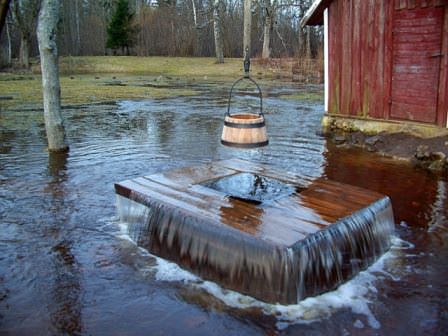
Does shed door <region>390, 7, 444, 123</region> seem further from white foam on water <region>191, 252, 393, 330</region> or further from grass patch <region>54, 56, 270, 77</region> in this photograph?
grass patch <region>54, 56, 270, 77</region>

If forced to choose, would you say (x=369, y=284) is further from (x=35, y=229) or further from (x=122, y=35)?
(x=122, y=35)

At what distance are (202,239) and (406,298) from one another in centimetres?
186

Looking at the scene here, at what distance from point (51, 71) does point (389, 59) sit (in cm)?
678

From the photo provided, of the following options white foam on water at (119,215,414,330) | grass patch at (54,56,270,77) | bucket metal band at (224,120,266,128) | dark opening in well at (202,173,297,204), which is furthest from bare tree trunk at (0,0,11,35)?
grass patch at (54,56,270,77)

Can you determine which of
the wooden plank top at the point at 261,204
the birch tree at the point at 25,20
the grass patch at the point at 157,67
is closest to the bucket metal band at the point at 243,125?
the wooden plank top at the point at 261,204

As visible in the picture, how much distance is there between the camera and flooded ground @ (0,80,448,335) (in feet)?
11.7

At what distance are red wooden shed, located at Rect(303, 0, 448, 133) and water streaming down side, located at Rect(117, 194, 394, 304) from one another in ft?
16.0

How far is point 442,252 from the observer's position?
471cm

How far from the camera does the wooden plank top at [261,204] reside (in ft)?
12.6

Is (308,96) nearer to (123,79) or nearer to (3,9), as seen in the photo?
(123,79)

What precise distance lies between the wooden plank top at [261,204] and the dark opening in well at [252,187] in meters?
0.07

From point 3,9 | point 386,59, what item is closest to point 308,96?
point 386,59

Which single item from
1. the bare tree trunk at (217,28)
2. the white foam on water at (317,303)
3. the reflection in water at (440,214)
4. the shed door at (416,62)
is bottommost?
the white foam on water at (317,303)

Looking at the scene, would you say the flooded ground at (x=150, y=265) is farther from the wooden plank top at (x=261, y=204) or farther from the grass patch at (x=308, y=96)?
the grass patch at (x=308, y=96)
